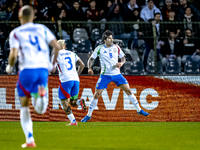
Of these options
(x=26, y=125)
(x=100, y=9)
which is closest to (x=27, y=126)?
(x=26, y=125)

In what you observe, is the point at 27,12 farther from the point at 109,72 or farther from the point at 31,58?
the point at 109,72

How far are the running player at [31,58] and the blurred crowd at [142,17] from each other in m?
6.77

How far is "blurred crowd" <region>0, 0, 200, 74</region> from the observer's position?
12.4 metres

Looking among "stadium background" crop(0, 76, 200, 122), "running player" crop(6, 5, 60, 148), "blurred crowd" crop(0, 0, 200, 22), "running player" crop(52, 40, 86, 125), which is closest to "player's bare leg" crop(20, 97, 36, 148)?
"running player" crop(6, 5, 60, 148)

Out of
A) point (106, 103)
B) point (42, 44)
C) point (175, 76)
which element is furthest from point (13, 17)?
point (42, 44)

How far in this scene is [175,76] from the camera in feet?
36.9

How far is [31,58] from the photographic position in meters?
5.26

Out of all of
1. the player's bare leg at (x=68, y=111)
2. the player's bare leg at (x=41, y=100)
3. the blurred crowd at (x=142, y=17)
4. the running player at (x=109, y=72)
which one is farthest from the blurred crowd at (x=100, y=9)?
the player's bare leg at (x=41, y=100)

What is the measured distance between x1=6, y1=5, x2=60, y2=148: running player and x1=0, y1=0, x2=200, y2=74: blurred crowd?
6772mm

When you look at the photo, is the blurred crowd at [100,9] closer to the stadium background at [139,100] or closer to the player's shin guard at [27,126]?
the stadium background at [139,100]

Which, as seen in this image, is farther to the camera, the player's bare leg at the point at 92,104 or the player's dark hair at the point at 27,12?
the player's bare leg at the point at 92,104

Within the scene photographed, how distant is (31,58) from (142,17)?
9.45 metres

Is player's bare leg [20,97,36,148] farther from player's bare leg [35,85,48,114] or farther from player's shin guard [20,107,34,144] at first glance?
player's bare leg [35,85,48,114]

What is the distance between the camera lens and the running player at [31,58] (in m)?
5.22
